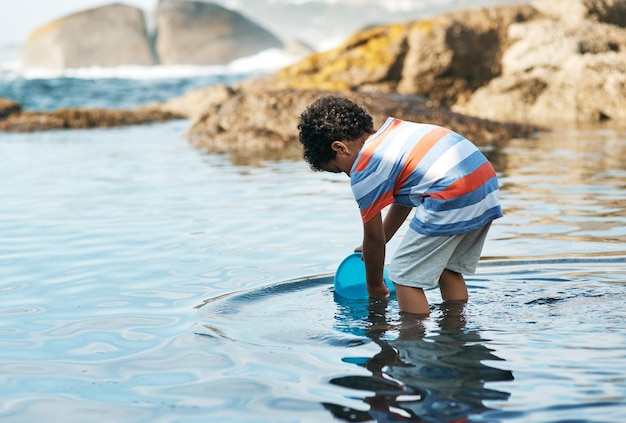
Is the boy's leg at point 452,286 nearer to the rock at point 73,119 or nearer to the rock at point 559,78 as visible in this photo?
the rock at point 559,78

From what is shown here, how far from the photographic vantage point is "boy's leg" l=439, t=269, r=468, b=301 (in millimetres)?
4699

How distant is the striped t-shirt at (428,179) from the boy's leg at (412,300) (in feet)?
1.15

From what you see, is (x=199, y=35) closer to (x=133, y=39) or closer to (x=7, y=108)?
(x=133, y=39)

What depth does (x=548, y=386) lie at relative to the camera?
133 inches

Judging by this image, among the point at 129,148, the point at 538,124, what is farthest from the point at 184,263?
the point at 538,124

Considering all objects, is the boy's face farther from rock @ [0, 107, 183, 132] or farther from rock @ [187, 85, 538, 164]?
rock @ [0, 107, 183, 132]

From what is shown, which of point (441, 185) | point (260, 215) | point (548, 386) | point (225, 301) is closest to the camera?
A: point (548, 386)

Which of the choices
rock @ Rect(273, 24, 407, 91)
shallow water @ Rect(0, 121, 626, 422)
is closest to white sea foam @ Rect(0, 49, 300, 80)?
rock @ Rect(273, 24, 407, 91)

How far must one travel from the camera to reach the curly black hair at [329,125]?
427cm

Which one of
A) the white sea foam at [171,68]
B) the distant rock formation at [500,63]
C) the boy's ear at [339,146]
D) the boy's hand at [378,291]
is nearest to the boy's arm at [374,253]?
the boy's hand at [378,291]

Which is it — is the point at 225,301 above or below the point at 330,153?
below

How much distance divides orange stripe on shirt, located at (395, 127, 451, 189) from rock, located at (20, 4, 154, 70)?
52.8m

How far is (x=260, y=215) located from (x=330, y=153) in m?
3.61

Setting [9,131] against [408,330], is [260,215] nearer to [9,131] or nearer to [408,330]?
[408,330]
